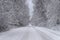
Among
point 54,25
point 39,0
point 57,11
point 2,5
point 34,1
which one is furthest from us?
point 34,1

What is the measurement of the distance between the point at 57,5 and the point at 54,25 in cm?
386

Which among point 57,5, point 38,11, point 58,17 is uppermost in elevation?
point 57,5

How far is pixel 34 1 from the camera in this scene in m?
48.3

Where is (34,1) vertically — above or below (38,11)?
above

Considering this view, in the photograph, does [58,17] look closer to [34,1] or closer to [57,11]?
[57,11]

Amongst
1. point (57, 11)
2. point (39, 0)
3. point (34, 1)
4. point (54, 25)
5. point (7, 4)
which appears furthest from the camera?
point (34, 1)

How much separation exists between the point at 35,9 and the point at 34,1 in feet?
11.2

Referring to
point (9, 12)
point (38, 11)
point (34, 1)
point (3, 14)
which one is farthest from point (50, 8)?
point (34, 1)

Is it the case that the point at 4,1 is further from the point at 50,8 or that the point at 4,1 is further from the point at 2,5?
the point at 50,8

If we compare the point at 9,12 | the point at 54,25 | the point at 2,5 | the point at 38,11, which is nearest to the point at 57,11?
the point at 54,25

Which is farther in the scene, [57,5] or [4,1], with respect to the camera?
[57,5]

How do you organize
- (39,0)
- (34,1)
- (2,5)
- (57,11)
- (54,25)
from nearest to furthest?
(2,5), (57,11), (54,25), (39,0), (34,1)

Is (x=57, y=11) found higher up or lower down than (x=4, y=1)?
lower down

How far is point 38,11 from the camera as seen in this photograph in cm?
4472
